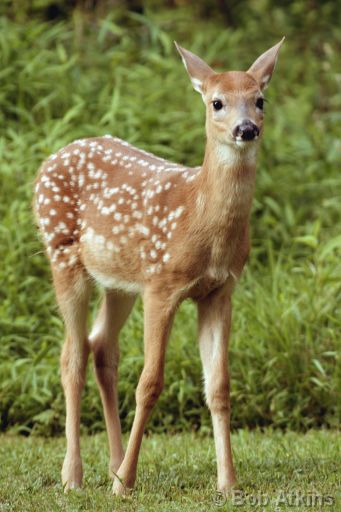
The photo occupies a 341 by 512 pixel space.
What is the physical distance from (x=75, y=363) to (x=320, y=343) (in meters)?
2.19

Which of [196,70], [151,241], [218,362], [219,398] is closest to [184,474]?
[219,398]

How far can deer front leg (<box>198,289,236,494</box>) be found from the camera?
19.3ft

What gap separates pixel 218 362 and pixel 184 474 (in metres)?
0.65

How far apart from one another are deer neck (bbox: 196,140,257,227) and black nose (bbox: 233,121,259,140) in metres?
0.16

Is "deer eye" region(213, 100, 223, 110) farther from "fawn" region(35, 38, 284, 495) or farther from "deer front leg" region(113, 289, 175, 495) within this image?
"deer front leg" region(113, 289, 175, 495)

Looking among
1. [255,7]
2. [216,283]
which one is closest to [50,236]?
[216,283]

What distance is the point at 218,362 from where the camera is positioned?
600 centimetres

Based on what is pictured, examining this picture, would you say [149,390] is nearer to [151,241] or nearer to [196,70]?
[151,241]

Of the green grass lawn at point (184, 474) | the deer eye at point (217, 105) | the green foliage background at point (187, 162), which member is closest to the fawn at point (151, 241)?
the deer eye at point (217, 105)

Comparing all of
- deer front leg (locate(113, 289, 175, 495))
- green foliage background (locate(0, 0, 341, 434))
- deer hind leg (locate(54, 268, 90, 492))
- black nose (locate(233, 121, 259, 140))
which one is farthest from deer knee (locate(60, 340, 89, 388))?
black nose (locate(233, 121, 259, 140))

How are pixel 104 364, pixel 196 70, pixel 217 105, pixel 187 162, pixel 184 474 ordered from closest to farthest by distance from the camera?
pixel 217 105 < pixel 196 70 < pixel 184 474 < pixel 104 364 < pixel 187 162

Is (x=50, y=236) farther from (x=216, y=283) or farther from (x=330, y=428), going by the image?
(x=330, y=428)

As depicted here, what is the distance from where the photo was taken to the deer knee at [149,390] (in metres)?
5.86

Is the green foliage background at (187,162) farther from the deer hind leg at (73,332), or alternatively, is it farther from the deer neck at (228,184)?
the deer neck at (228,184)
